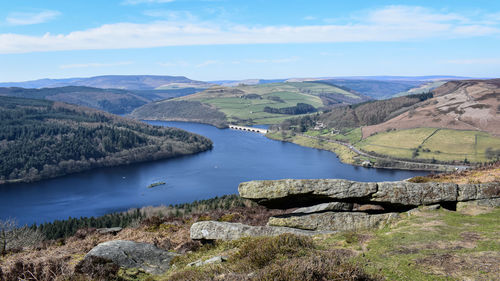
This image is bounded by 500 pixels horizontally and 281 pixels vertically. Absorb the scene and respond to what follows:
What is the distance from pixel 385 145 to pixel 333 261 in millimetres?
171455

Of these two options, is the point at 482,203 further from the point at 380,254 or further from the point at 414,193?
the point at 380,254

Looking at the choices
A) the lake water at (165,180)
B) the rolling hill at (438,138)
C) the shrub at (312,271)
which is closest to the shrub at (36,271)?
the shrub at (312,271)

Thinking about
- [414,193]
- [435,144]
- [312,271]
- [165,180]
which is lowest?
[165,180]

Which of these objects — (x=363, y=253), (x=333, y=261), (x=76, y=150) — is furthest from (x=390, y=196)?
(x=76, y=150)

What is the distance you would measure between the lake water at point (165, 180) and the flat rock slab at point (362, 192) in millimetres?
85625

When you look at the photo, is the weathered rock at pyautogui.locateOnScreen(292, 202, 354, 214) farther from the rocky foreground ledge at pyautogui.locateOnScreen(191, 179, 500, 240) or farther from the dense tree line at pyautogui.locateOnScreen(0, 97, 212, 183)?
the dense tree line at pyautogui.locateOnScreen(0, 97, 212, 183)

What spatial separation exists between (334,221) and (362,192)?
7.36 ft

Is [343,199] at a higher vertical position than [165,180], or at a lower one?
higher

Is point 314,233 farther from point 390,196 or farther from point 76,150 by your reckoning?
point 76,150

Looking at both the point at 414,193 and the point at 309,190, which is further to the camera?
the point at 414,193

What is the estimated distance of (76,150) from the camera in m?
170

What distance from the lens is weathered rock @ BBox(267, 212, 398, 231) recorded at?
18188mm

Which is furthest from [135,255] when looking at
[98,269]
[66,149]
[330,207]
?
[66,149]

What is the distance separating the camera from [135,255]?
16.2 meters
